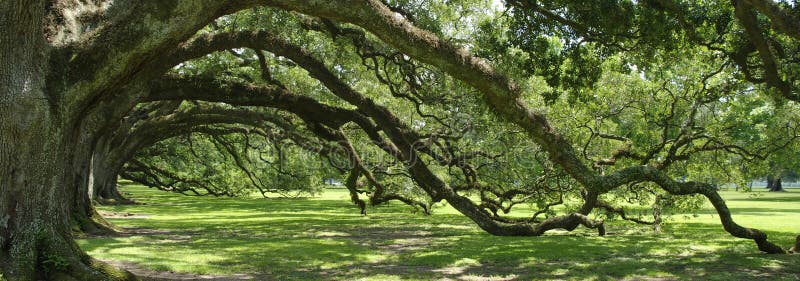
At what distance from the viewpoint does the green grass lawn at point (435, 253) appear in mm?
8914

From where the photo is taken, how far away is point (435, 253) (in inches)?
450

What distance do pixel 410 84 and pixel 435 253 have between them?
521 cm

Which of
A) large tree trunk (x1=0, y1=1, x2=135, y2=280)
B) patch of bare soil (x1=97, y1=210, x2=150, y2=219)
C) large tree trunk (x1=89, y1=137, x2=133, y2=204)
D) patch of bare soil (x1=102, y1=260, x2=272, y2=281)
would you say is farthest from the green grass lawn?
large tree trunk (x1=89, y1=137, x2=133, y2=204)

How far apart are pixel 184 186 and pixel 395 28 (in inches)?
1333

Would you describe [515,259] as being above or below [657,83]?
below

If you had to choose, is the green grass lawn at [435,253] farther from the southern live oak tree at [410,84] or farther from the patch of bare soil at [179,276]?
the southern live oak tree at [410,84]

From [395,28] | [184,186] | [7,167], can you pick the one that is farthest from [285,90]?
[184,186]

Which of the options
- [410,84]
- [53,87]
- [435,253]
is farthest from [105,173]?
[53,87]

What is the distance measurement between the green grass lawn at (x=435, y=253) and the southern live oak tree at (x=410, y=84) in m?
0.93

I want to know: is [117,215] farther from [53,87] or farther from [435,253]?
[53,87]

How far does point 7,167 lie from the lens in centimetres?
570

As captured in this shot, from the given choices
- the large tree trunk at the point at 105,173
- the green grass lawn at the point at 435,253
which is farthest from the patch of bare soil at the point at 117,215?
the green grass lawn at the point at 435,253

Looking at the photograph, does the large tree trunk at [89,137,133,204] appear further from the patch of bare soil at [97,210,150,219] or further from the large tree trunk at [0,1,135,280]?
the large tree trunk at [0,1,135,280]

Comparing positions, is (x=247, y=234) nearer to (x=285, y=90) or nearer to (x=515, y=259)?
(x=285, y=90)
